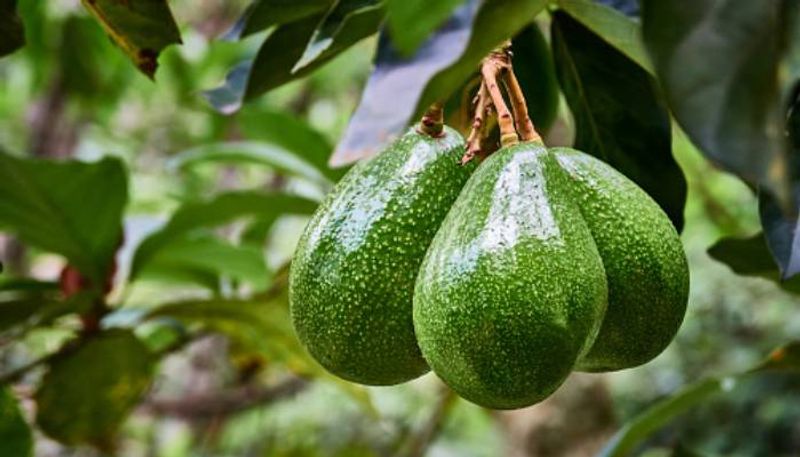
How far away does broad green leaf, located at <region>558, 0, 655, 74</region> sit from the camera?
80 centimetres

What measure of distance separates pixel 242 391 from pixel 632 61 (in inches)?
53.6

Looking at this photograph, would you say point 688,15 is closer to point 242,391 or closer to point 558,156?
point 558,156

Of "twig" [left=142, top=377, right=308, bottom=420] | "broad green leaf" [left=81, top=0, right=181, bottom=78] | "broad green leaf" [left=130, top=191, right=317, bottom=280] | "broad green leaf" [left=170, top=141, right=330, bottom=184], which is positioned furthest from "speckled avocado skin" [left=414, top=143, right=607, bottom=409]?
"twig" [left=142, top=377, right=308, bottom=420]

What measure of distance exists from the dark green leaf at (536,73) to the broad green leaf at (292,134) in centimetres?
58

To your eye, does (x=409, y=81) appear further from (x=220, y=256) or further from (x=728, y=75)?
(x=220, y=256)

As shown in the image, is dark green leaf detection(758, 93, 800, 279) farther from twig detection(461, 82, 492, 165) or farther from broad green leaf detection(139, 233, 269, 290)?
broad green leaf detection(139, 233, 269, 290)

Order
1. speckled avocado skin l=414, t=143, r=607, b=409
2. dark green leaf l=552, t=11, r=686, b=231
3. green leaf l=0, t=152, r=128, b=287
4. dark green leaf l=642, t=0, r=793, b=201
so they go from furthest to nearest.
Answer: green leaf l=0, t=152, r=128, b=287
dark green leaf l=552, t=11, r=686, b=231
speckled avocado skin l=414, t=143, r=607, b=409
dark green leaf l=642, t=0, r=793, b=201

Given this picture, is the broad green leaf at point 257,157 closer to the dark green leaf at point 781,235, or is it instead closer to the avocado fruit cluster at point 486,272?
the avocado fruit cluster at point 486,272

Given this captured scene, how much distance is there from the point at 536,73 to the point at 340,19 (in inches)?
13.1

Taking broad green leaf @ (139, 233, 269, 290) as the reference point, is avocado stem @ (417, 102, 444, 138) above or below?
above

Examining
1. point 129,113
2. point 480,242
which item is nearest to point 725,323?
point 129,113

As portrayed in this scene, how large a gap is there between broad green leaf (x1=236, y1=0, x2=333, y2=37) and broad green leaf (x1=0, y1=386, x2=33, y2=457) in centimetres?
54

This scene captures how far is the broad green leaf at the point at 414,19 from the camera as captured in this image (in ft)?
1.62

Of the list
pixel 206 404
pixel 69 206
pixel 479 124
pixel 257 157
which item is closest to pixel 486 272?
pixel 479 124
